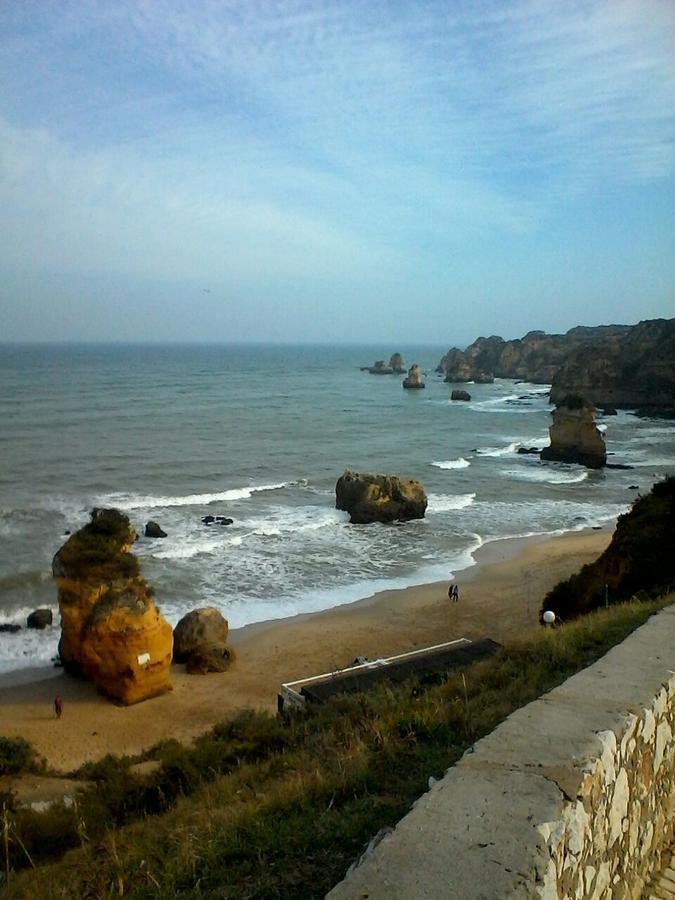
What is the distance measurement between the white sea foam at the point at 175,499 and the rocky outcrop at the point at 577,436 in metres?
21.4

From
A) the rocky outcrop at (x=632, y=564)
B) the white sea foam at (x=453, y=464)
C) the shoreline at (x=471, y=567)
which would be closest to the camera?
the rocky outcrop at (x=632, y=564)

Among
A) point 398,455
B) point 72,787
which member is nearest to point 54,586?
point 72,787

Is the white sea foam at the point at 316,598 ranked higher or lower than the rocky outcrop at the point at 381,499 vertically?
lower

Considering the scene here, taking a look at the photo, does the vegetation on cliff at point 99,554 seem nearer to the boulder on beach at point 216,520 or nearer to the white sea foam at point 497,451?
the boulder on beach at point 216,520

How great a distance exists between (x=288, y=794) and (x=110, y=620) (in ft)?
41.8

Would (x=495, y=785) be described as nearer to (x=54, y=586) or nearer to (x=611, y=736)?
(x=611, y=736)

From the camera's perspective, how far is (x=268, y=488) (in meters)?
38.9

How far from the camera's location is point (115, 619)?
16.1 metres

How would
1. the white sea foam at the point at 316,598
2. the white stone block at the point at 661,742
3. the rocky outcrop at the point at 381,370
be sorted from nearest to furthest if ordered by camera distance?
1. the white stone block at the point at 661,742
2. the white sea foam at the point at 316,598
3. the rocky outcrop at the point at 381,370

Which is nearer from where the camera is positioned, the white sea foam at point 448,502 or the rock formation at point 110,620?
the rock formation at point 110,620

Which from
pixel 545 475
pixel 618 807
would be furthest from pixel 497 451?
pixel 618 807

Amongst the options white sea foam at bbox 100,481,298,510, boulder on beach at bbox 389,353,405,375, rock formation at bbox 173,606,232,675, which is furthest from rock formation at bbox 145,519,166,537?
boulder on beach at bbox 389,353,405,375

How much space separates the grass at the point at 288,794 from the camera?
3770 millimetres

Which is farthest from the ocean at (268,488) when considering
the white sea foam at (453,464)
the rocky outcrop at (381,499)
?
the rocky outcrop at (381,499)
